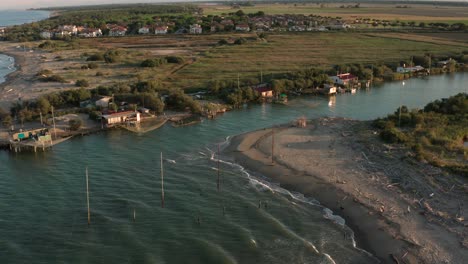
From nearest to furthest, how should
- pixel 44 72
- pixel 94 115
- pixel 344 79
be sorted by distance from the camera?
pixel 94 115
pixel 344 79
pixel 44 72

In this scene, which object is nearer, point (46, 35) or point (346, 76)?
point (346, 76)

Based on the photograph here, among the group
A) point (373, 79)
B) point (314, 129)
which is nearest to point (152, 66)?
point (373, 79)

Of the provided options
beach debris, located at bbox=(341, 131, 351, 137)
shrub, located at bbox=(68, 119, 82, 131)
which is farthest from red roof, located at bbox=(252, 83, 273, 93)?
shrub, located at bbox=(68, 119, 82, 131)

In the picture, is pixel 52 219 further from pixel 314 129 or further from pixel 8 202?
pixel 314 129

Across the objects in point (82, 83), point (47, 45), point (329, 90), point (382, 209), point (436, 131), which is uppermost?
point (47, 45)

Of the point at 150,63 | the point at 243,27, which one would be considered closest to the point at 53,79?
the point at 150,63

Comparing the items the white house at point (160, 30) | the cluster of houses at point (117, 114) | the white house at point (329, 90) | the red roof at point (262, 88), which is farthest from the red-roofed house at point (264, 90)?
the white house at point (160, 30)

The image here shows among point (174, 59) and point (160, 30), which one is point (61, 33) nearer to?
point (160, 30)
